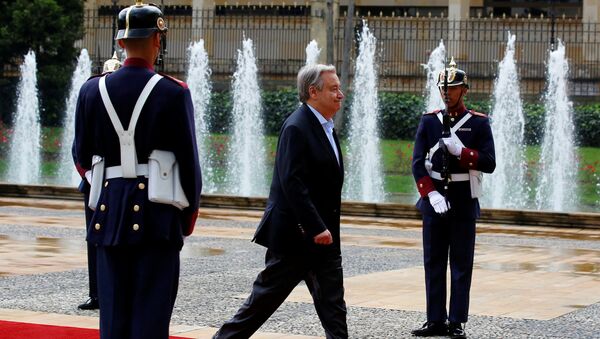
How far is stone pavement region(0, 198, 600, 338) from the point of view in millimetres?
8953

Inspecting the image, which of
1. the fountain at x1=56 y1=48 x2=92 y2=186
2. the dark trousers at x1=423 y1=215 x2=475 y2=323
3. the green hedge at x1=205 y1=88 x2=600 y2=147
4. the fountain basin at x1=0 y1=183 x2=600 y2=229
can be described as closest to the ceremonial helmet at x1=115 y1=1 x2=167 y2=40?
the dark trousers at x1=423 y1=215 x2=475 y2=323

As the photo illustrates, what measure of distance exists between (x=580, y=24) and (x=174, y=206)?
114 ft

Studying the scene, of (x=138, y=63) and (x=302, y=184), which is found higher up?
(x=138, y=63)

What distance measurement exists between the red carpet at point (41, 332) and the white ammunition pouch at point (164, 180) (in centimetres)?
257

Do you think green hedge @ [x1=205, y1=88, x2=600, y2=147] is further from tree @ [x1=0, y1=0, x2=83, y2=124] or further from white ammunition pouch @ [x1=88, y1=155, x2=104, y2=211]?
white ammunition pouch @ [x1=88, y1=155, x2=104, y2=211]

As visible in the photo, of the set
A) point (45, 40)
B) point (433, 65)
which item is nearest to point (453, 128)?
point (433, 65)

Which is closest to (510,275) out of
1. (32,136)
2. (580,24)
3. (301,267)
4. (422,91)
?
(301,267)

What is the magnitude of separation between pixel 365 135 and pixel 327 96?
76.3ft

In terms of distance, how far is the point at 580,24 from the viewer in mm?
38844

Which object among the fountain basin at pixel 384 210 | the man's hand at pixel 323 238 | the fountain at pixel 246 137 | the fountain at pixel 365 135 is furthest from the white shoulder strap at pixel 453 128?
the fountain at pixel 246 137

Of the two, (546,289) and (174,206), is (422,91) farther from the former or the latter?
(174,206)

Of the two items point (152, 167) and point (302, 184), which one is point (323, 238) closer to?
point (302, 184)

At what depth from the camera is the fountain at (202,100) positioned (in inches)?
1124

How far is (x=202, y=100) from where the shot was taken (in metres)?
34.8
